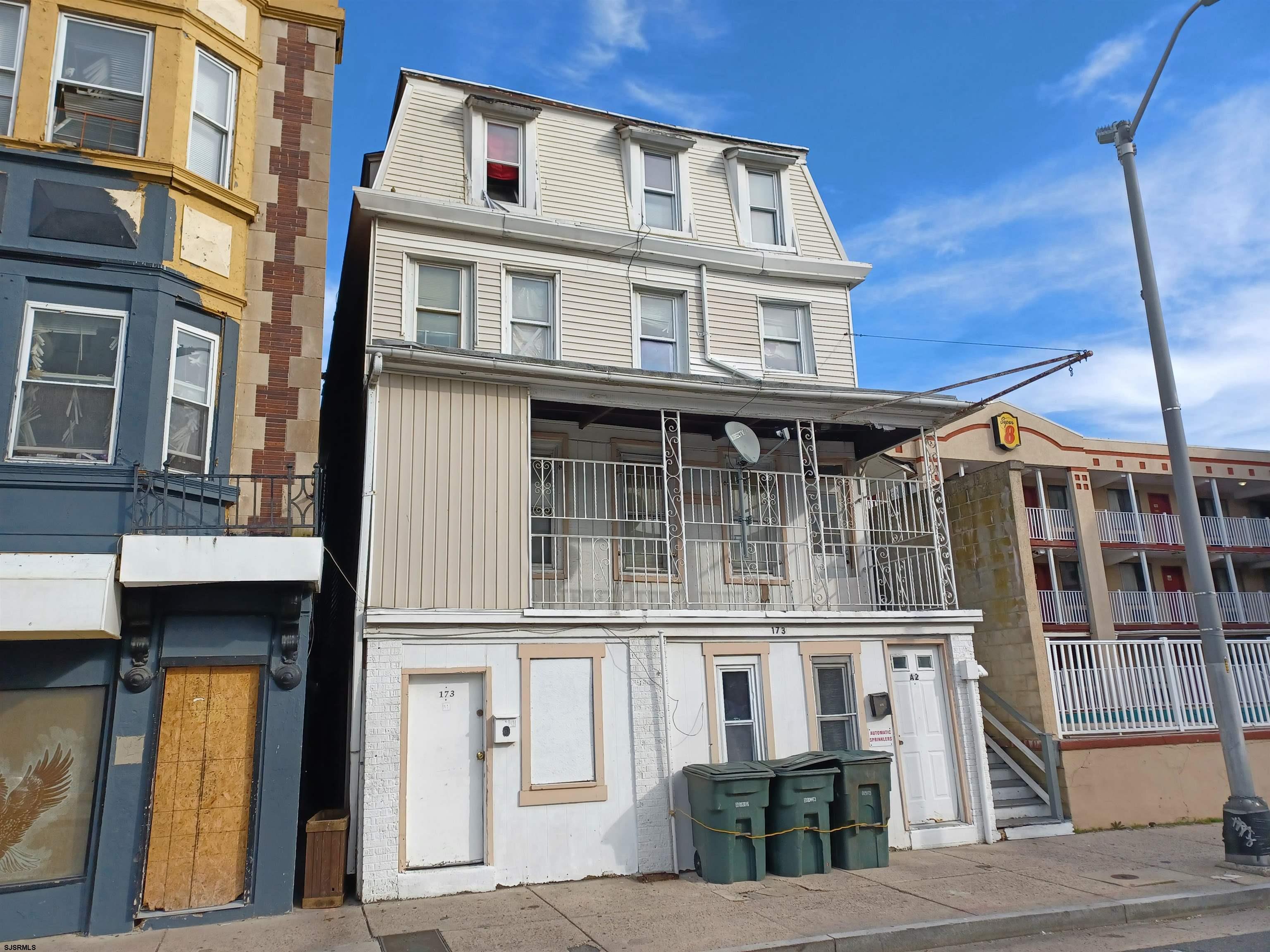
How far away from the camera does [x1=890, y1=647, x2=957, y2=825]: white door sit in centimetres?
1079

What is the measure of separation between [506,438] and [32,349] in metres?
4.71

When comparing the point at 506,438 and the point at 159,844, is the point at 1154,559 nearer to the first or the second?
the point at 506,438

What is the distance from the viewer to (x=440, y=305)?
1170 cm

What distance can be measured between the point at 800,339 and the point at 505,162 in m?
5.20

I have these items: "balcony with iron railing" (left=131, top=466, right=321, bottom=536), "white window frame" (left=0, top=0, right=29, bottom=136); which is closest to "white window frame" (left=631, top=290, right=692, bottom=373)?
"balcony with iron railing" (left=131, top=466, right=321, bottom=536)

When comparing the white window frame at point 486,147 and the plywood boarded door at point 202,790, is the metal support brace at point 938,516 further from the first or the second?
the plywood boarded door at point 202,790

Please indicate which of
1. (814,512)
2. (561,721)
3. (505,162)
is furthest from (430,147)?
(561,721)

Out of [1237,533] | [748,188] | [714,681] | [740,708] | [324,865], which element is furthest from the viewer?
[1237,533]

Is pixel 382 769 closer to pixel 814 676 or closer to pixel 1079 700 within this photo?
pixel 814 676

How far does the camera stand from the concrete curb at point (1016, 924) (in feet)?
22.4

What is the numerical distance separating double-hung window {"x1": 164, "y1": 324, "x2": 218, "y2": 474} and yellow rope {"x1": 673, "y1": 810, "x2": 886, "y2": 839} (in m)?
6.27

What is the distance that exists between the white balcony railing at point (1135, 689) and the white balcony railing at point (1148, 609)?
15.0m

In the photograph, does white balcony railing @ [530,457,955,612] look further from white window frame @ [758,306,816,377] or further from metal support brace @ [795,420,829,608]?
white window frame @ [758,306,816,377]

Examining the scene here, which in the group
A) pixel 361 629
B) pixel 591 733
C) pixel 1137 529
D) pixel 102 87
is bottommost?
pixel 591 733
